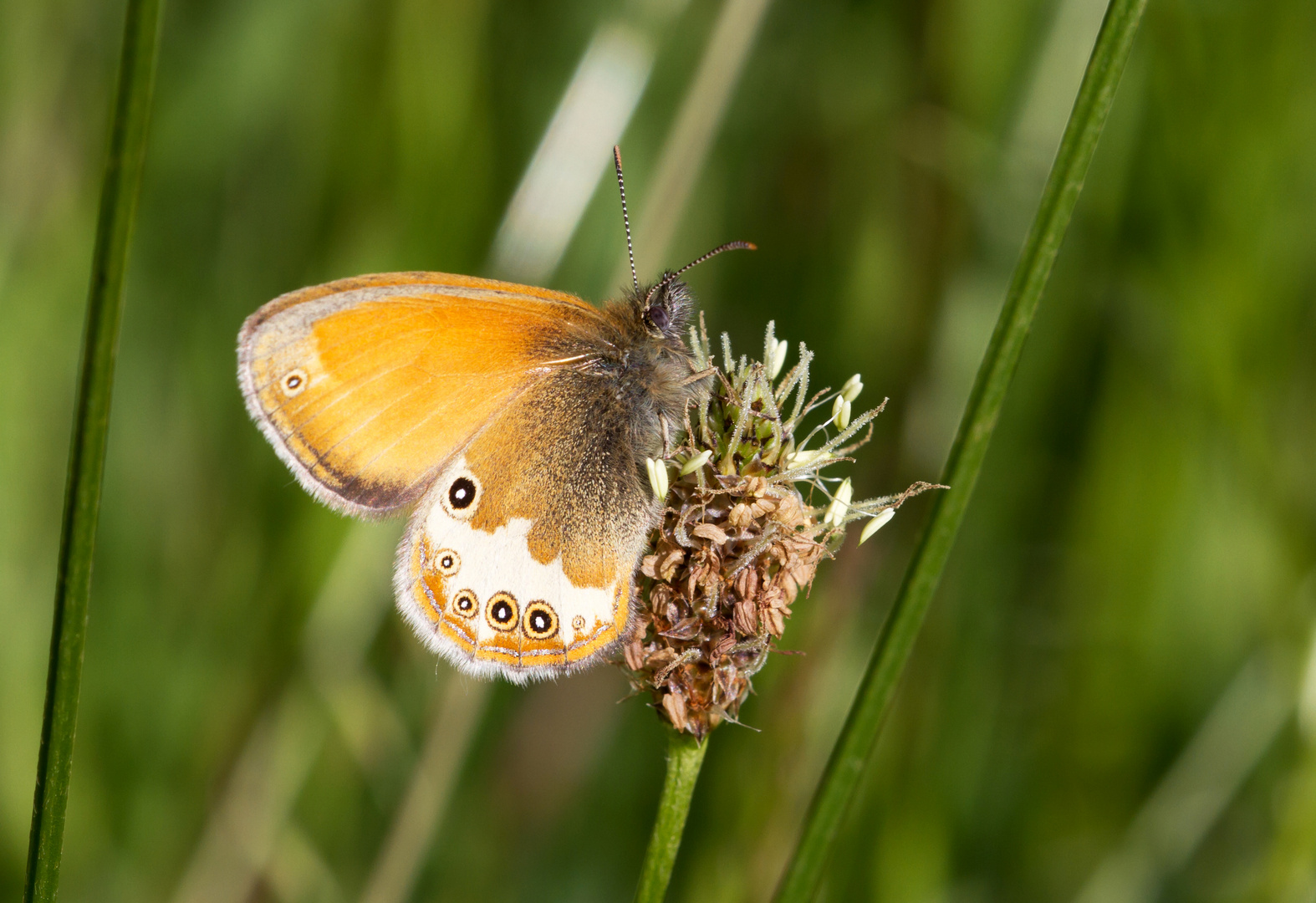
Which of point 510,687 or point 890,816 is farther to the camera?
point 510,687

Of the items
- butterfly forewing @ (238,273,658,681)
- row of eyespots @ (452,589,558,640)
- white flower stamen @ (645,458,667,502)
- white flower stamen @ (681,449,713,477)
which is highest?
white flower stamen @ (681,449,713,477)

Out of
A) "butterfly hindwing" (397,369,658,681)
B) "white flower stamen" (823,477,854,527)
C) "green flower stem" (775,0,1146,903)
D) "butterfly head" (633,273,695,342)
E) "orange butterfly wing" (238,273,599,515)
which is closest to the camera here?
"green flower stem" (775,0,1146,903)

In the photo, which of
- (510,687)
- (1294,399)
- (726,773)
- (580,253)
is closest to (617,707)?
(510,687)

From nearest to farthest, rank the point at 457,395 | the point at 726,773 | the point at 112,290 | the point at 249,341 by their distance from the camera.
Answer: the point at 112,290 → the point at 249,341 → the point at 457,395 → the point at 726,773

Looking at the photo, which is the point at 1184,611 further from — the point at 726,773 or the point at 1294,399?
the point at 726,773

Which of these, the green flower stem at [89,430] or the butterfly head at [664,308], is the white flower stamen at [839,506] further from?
the green flower stem at [89,430]

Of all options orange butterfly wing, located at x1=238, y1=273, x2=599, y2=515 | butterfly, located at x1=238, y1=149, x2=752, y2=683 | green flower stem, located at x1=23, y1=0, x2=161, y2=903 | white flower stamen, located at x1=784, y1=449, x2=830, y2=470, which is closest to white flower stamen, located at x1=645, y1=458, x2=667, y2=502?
butterfly, located at x1=238, y1=149, x2=752, y2=683

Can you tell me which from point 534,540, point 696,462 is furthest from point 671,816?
point 534,540

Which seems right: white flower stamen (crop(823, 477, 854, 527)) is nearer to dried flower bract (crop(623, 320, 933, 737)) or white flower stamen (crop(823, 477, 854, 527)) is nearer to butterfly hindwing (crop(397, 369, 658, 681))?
dried flower bract (crop(623, 320, 933, 737))
